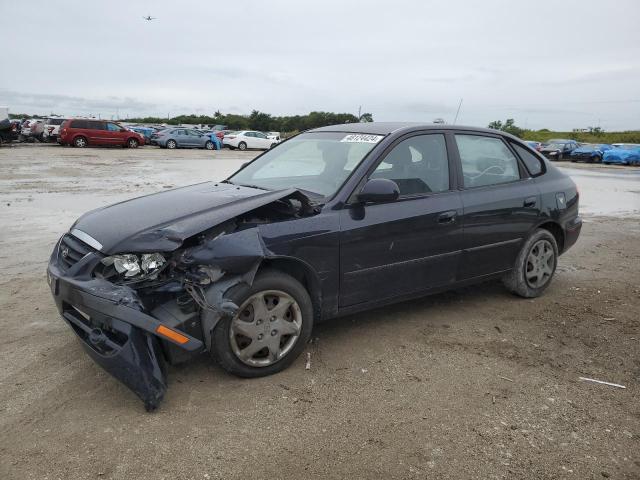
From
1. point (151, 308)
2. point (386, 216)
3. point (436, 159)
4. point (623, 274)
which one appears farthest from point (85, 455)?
point (623, 274)

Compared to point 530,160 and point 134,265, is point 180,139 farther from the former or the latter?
point 134,265

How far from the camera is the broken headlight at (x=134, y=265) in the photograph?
10.4 feet

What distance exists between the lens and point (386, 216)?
3912 millimetres

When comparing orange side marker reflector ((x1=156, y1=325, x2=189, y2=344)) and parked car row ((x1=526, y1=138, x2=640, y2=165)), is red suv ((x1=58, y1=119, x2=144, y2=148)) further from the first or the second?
orange side marker reflector ((x1=156, y1=325, x2=189, y2=344))

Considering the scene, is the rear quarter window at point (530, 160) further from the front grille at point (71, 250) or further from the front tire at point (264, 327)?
the front grille at point (71, 250)

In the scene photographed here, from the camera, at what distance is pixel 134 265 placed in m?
3.18

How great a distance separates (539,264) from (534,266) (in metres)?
0.08

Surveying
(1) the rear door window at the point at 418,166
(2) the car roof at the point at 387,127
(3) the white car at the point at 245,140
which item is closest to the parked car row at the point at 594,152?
(3) the white car at the point at 245,140

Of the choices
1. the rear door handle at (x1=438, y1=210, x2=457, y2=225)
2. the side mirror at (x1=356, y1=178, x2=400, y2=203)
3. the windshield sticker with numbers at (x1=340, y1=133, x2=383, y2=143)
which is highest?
the windshield sticker with numbers at (x1=340, y1=133, x2=383, y2=143)

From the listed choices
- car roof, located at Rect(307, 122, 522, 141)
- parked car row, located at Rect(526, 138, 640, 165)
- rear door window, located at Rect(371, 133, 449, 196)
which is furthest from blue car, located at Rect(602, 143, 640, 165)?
rear door window, located at Rect(371, 133, 449, 196)

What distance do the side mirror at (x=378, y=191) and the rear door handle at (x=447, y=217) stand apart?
66 centimetres

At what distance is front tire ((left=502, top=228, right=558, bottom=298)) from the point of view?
5016mm

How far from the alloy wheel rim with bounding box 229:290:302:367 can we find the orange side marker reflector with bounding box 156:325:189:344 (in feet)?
1.03

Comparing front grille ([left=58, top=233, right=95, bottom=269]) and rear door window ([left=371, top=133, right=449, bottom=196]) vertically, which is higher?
rear door window ([left=371, top=133, right=449, bottom=196])
